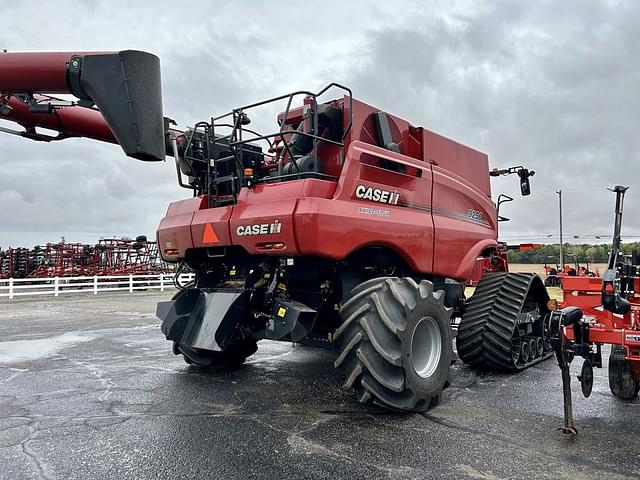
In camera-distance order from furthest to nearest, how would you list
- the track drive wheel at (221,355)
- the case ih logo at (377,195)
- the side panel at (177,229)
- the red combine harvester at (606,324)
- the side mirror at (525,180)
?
the side mirror at (525,180)
the track drive wheel at (221,355)
the side panel at (177,229)
the case ih logo at (377,195)
the red combine harvester at (606,324)

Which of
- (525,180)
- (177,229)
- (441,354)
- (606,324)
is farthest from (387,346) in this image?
(525,180)

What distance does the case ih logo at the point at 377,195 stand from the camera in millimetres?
5540

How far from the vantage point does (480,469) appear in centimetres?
365

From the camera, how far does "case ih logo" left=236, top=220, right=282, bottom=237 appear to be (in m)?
5.26

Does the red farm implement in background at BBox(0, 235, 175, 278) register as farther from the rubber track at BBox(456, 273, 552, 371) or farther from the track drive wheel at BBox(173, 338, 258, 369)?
the rubber track at BBox(456, 273, 552, 371)

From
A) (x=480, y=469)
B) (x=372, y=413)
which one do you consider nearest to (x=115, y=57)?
(x=372, y=413)

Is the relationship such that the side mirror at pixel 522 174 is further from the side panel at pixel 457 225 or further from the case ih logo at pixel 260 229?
the case ih logo at pixel 260 229

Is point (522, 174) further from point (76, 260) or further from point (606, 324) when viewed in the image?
point (76, 260)

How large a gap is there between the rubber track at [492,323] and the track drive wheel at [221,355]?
2784 mm

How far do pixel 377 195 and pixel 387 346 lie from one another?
1711mm

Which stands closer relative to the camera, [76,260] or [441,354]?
[441,354]

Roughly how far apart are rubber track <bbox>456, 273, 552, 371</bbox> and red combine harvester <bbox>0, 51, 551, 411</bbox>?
0.02 meters

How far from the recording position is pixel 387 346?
4758 millimetres

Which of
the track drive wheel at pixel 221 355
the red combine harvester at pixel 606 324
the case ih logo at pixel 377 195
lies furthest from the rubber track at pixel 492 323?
the track drive wheel at pixel 221 355
